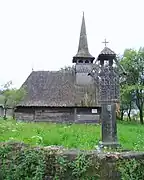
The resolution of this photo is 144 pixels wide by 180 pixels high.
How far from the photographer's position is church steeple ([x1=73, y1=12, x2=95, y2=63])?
119 feet

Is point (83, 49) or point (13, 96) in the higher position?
point (83, 49)

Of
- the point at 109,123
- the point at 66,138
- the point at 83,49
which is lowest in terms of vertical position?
the point at 66,138

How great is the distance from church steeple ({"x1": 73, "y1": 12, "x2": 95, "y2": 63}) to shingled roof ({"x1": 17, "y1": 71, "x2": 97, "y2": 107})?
3.11 meters

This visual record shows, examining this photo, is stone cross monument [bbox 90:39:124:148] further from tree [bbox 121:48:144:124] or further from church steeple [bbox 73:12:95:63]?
tree [bbox 121:48:144:124]

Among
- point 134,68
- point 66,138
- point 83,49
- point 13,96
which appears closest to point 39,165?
point 66,138

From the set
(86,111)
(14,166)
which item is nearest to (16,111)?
(86,111)

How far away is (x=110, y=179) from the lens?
6.12 m

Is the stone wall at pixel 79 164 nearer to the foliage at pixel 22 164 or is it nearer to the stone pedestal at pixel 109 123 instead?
the foliage at pixel 22 164

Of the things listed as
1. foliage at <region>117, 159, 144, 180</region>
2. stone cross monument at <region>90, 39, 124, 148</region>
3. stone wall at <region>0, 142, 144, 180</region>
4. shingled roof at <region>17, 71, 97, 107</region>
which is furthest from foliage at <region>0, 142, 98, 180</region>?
shingled roof at <region>17, 71, 97, 107</region>

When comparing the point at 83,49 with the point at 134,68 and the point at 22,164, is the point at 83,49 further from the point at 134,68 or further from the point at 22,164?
the point at 22,164

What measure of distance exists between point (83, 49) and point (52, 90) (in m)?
6.40

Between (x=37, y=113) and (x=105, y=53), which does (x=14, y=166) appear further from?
(x=37, y=113)

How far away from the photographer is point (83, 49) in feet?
121

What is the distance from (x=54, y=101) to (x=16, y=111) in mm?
4596
